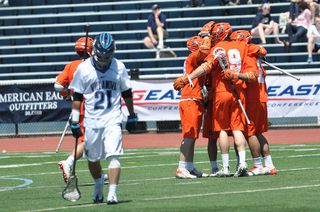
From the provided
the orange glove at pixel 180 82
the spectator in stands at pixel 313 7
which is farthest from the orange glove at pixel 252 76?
the spectator in stands at pixel 313 7

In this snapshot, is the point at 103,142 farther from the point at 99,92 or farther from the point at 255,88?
the point at 255,88

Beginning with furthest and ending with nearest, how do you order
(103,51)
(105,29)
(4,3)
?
(4,3) < (105,29) < (103,51)

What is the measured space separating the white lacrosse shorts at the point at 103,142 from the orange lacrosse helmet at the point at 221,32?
312 centimetres

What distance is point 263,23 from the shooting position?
70.5ft

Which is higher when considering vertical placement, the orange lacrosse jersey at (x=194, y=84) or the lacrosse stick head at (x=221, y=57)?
the lacrosse stick head at (x=221, y=57)

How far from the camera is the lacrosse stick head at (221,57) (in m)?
7.89

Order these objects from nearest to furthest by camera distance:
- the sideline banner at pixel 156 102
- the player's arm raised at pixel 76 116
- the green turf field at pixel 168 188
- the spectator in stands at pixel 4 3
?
1. the green turf field at pixel 168 188
2. the player's arm raised at pixel 76 116
3. the sideline banner at pixel 156 102
4. the spectator in stands at pixel 4 3

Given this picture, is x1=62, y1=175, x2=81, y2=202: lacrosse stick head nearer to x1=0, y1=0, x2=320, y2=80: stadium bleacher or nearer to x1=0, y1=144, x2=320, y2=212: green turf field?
x1=0, y1=144, x2=320, y2=212: green turf field

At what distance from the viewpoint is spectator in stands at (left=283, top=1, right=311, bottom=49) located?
67.6ft

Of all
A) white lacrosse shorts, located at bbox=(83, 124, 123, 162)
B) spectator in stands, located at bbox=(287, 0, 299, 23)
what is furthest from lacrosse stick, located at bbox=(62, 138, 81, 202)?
spectator in stands, located at bbox=(287, 0, 299, 23)

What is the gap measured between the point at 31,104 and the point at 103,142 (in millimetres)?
13707

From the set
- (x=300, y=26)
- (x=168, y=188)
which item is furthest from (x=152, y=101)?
(x=168, y=188)

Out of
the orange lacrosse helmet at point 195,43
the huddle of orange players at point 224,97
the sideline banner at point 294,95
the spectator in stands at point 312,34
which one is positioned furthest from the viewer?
the spectator in stands at point 312,34

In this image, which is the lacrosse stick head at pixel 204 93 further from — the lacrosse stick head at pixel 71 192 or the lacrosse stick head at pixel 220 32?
the lacrosse stick head at pixel 71 192
